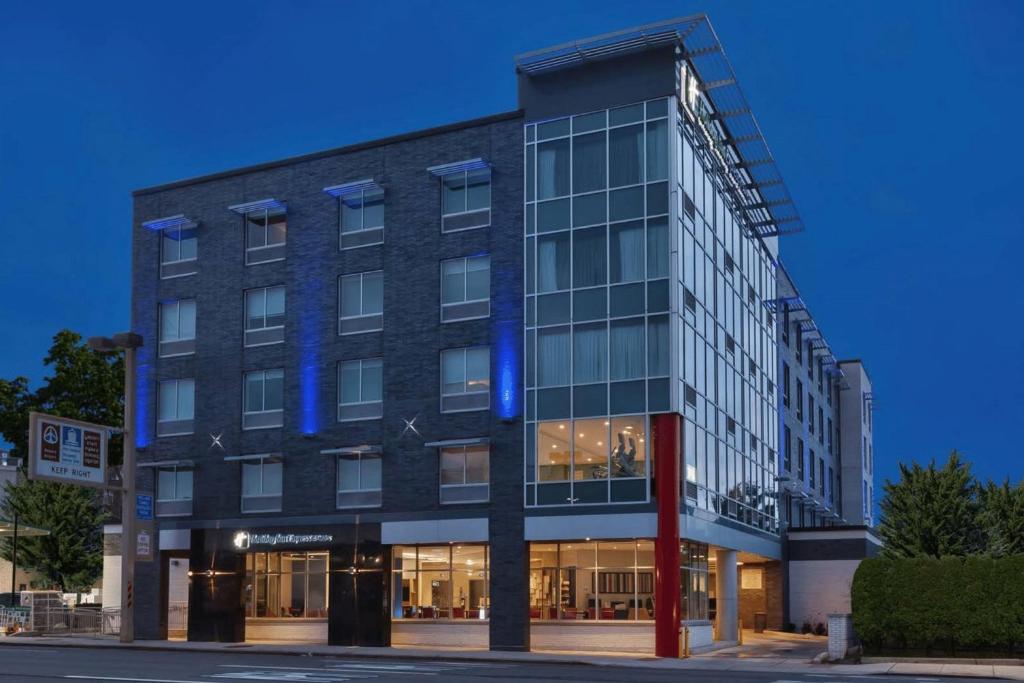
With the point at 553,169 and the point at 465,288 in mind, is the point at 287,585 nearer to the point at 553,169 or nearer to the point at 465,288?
the point at 465,288

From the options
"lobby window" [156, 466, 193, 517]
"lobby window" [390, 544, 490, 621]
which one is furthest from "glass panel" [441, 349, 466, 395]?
"lobby window" [156, 466, 193, 517]

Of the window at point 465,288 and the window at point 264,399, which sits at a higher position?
the window at point 465,288

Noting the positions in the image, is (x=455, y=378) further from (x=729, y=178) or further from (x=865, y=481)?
(x=865, y=481)

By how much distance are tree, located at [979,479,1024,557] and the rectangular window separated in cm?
2276

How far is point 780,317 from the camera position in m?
61.8

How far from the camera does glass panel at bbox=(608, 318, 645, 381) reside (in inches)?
1662

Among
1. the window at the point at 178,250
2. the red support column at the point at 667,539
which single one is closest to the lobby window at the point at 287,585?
the window at the point at 178,250

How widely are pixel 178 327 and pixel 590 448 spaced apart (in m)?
18.7

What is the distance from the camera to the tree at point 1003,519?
1641 inches

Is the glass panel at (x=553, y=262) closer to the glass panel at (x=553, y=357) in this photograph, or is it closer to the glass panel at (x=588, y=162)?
the glass panel at (x=553, y=357)

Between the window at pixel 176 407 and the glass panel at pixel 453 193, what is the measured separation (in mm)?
12905

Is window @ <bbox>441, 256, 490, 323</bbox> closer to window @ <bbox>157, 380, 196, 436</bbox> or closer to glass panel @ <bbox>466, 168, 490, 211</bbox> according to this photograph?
glass panel @ <bbox>466, 168, 490, 211</bbox>

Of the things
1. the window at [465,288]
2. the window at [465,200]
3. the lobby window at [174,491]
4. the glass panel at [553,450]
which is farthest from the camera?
the lobby window at [174,491]

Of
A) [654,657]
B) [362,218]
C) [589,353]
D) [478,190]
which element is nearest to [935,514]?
[654,657]
